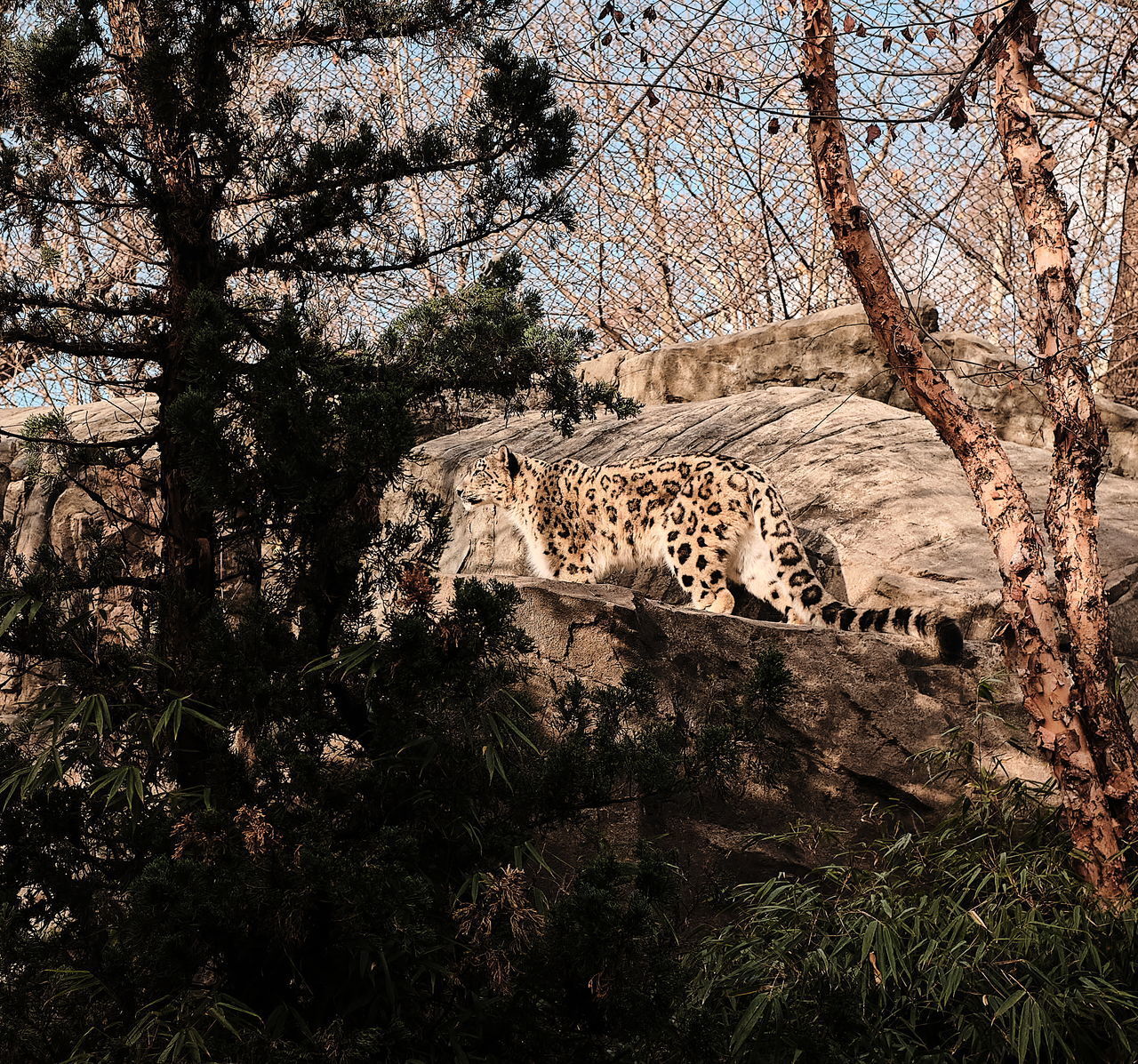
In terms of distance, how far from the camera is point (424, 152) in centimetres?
445

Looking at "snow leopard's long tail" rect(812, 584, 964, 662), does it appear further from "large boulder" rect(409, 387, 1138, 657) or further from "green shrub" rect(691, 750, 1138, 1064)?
"green shrub" rect(691, 750, 1138, 1064)

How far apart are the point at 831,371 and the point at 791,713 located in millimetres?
4303

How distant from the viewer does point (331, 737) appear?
11.6 ft

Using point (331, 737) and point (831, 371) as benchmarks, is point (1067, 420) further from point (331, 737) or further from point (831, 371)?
point (831, 371)

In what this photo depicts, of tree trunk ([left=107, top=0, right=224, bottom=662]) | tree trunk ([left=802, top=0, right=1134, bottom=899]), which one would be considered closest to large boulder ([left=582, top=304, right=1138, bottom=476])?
tree trunk ([left=802, top=0, right=1134, bottom=899])

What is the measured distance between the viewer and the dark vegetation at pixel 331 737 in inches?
121

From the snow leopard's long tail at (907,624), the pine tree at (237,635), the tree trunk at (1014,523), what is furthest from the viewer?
the snow leopard's long tail at (907,624)

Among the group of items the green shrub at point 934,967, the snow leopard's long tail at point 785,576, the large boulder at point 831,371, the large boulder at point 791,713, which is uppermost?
the large boulder at point 831,371

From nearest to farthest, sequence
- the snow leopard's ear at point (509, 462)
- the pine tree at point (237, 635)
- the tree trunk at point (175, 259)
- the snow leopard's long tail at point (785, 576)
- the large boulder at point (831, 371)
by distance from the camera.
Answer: the pine tree at point (237, 635) < the tree trunk at point (175, 259) < the snow leopard's long tail at point (785, 576) < the snow leopard's ear at point (509, 462) < the large boulder at point (831, 371)

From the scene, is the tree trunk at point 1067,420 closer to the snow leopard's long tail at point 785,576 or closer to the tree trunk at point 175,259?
the snow leopard's long tail at point 785,576

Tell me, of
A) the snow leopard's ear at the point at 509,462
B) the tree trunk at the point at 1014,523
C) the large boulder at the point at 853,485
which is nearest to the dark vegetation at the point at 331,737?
the tree trunk at the point at 1014,523

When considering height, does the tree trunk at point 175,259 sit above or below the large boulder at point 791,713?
above

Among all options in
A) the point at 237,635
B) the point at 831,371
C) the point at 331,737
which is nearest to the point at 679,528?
the point at 831,371

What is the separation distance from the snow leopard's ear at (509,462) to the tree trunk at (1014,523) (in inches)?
126
